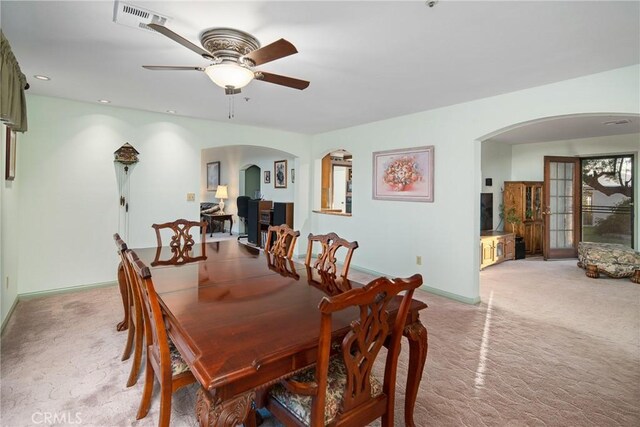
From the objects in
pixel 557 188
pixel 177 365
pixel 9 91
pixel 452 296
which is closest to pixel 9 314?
pixel 9 91

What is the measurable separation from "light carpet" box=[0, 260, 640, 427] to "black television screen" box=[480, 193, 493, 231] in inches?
97.9

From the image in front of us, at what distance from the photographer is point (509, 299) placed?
4.01 meters

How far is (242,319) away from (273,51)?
4.91ft

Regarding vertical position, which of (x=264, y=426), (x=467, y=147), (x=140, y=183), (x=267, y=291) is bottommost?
(x=264, y=426)

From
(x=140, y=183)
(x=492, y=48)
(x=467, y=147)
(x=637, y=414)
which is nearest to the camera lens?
(x=637, y=414)

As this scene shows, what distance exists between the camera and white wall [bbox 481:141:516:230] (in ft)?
21.7

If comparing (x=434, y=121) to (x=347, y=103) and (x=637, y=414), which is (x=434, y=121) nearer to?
(x=347, y=103)

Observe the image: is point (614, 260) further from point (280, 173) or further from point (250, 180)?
point (250, 180)

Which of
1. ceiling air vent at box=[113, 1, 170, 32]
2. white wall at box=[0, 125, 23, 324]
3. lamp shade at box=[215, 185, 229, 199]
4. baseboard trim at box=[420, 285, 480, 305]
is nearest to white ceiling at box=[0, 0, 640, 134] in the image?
ceiling air vent at box=[113, 1, 170, 32]

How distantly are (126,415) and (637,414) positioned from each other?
3.06 metres

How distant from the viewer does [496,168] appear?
270 inches

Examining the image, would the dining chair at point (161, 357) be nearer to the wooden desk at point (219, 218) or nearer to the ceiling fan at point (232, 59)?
the ceiling fan at point (232, 59)

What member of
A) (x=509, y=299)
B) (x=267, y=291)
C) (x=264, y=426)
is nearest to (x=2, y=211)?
(x=267, y=291)

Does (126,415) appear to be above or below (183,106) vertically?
below
